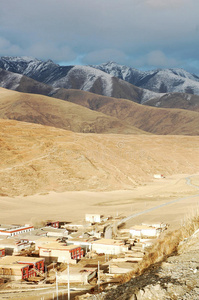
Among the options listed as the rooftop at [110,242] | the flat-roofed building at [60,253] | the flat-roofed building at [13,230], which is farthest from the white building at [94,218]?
the flat-roofed building at [60,253]

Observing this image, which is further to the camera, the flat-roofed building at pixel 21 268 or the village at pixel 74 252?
the flat-roofed building at pixel 21 268

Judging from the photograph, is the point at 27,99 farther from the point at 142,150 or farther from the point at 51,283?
the point at 51,283

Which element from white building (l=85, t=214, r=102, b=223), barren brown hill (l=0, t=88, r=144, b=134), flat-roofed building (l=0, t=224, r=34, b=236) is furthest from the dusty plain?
barren brown hill (l=0, t=88, r=144, b=134)

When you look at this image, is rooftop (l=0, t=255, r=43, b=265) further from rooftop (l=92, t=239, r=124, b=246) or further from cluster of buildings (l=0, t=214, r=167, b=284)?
rooftop (l=92, t=239, r=124, b=246)

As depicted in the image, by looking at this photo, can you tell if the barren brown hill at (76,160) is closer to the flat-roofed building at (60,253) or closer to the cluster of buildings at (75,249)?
the cluster of buildings at (75,249)

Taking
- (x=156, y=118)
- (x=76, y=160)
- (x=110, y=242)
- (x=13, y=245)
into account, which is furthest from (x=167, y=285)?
(x=156, y=118)

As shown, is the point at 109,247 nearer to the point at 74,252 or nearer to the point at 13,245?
the point at 74,252

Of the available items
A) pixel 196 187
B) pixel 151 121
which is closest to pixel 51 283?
pixel 196 187

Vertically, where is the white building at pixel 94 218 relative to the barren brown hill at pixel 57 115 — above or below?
below
